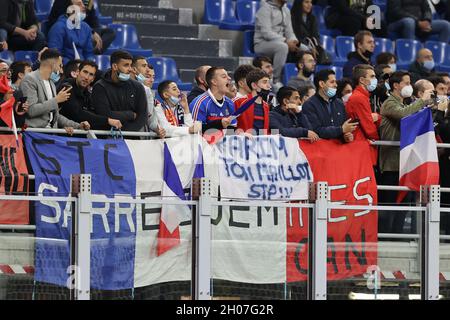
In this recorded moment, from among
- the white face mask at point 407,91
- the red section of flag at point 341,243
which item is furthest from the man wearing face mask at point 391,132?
the red section of flag at point 341,243

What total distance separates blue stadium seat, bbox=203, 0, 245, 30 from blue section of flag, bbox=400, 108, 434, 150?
6532 mm

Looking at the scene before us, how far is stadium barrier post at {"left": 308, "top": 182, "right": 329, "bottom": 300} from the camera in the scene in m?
11.9

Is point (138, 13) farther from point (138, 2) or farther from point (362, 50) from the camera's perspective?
point (362, 50)

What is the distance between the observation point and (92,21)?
18609mm

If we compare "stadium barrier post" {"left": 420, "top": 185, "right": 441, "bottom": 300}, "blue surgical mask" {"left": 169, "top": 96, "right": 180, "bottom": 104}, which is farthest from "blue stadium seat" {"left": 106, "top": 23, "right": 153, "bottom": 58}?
"stadium barrier post" {"left": 420, "top": 185, "right": 441, "bottom": 300}

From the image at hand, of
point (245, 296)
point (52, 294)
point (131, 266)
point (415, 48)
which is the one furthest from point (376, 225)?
point (415, 48)

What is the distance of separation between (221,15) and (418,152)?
23.3 ft

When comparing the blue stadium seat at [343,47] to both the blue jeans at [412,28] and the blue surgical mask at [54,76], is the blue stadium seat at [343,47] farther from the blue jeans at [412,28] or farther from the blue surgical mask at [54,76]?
the blue surgical mask at [54,76]

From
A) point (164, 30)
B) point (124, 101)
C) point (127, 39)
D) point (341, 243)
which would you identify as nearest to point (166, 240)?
point (341, 243)

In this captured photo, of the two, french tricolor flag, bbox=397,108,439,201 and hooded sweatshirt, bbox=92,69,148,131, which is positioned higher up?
hooded sweatshirt, bbox=92,69,148,131

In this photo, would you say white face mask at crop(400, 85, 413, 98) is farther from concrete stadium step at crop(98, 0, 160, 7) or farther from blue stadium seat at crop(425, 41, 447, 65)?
blue stadium seat at crop(425, 41, 447, 65)

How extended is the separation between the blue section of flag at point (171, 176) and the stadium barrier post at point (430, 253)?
246cm

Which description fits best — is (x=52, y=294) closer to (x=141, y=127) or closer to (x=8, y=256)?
(x=8, y=256)
